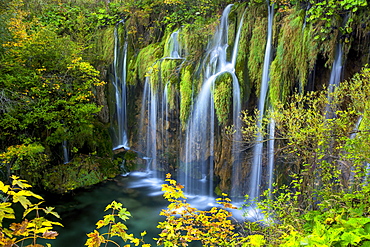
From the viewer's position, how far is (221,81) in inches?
331

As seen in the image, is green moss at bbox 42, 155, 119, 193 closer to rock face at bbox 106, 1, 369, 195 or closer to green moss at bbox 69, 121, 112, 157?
green moss at bbox 69, 121, 112, 157

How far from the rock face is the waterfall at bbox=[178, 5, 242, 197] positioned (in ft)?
0.49

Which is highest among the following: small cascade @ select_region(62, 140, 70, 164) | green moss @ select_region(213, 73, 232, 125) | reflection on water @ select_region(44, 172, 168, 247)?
green moss @ select_region(213, 73, 232, 125)

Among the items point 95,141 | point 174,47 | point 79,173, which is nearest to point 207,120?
point 174,47

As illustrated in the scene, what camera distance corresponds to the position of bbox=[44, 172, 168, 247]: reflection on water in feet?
23.4

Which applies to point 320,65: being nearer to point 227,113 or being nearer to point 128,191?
point 227,113

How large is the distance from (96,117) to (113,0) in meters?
7.19

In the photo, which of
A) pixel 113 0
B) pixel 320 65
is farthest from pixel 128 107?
pixel 320 65

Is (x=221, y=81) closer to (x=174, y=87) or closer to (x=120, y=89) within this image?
(x=174, y=87)

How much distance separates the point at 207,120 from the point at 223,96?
1.13 m

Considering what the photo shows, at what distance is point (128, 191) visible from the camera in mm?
9656

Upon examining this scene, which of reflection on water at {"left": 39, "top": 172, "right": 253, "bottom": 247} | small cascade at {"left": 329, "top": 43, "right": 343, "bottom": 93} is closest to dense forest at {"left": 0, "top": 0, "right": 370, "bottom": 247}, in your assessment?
small cascade at {"left": 329, "top": 43, "right": 343, "bottom": 93}

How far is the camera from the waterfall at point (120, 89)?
1202 centimetres

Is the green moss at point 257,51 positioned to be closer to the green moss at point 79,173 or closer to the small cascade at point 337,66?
the small cascade at point 337,66
